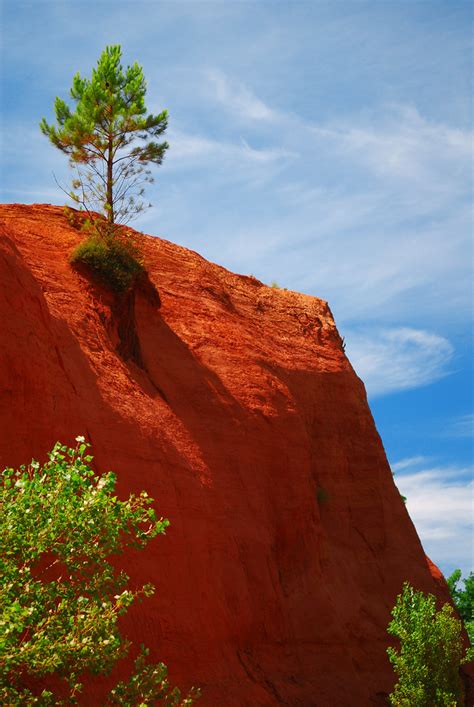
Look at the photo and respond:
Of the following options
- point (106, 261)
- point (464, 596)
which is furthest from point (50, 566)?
point (464, 596)

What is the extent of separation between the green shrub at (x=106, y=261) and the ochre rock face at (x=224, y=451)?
1.52ft

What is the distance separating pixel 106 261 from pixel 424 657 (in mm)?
13432

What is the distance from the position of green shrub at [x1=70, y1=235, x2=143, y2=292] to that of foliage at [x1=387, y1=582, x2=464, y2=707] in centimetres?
1147

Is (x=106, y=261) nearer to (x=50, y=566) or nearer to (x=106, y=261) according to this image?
(x=106, y=261)

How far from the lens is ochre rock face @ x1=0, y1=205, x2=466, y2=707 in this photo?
17719mm

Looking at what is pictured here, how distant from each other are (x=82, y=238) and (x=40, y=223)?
1.33m

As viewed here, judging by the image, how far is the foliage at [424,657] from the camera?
22516 millimetres

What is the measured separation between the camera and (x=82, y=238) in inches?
992

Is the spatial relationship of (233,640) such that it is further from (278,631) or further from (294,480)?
(294,480)

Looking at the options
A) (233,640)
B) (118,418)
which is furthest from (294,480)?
(118,418)

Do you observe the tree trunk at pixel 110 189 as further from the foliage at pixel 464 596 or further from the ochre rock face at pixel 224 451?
the foliage at pixel 464 596

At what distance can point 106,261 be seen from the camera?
23.4 meters

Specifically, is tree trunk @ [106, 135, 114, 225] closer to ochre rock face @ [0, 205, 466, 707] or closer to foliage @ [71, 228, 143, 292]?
ochre rock face @ [0, 205, 466, 707]

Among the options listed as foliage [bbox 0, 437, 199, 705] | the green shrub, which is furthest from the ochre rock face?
foliage [bbox 0, 437, 199, 705]
